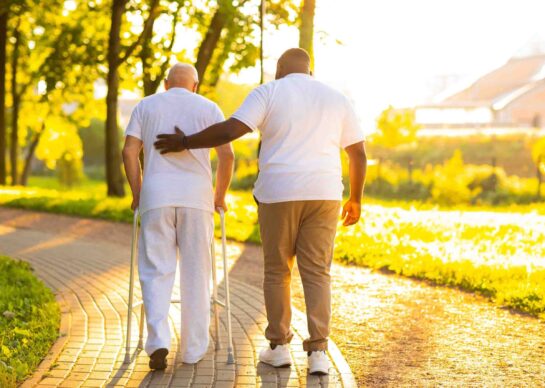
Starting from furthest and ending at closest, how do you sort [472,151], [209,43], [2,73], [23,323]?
[472,151] < [2,73] < [209,43] < [23,323]

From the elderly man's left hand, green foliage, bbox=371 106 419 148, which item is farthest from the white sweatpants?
green foliage, bbox=371 106 419 148

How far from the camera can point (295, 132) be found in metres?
6.02

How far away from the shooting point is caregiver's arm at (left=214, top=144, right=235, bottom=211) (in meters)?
6.40

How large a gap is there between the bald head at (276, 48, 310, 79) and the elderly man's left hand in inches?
27.2

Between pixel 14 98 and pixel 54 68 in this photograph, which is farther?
pixel 14 98

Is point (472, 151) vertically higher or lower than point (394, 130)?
lower

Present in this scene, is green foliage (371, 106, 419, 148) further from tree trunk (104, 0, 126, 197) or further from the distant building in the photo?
the distant building

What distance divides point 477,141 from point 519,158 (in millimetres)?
3753

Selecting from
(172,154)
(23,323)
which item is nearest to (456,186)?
(23,323)

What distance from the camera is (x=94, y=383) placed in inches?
234

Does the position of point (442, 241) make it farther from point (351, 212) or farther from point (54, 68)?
point (54, 68)

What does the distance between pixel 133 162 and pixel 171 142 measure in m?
0.35

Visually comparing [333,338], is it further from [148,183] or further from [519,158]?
[519,158]

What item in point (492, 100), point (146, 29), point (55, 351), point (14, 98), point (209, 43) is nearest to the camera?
point (55, 351)
